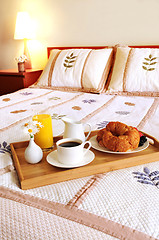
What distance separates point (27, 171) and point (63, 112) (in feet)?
2.73

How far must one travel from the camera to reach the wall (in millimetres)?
2590

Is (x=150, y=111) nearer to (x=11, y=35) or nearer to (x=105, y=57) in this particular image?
(x=105, y=57)

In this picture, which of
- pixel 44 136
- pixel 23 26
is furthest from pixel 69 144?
pixel 23 26

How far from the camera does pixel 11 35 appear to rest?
3.58 metres

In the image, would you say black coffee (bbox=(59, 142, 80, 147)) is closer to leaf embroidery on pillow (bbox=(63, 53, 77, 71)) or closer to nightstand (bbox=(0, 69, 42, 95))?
leaf embroidery on pillow (bbox=(63, 53, 77, 71))

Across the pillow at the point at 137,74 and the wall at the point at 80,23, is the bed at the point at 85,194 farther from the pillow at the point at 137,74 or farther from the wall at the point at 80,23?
the wall at the point at 80,23

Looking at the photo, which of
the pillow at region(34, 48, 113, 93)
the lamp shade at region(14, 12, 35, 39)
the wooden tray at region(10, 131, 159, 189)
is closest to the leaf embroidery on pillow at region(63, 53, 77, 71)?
the pillow at region(34, 48, 113, 93)

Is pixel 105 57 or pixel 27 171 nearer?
pixel 27 171

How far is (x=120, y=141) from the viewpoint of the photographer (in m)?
0.85

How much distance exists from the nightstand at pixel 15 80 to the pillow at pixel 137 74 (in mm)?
1186

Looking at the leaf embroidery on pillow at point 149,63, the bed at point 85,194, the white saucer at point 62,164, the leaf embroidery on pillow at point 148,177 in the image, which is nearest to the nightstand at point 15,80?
the bed at point 85,194

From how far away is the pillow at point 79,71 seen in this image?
2.28m

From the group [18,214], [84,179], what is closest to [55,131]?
[84,179]

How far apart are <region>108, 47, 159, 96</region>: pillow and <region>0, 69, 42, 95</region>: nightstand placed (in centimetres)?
119
